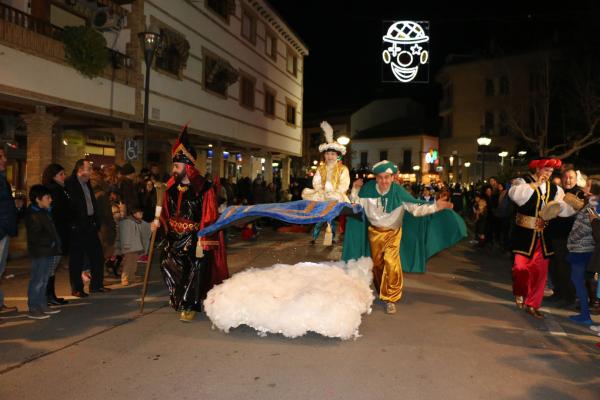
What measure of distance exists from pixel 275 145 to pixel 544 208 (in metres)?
22.5

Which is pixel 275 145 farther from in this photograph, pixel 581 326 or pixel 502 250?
pixel 581 326

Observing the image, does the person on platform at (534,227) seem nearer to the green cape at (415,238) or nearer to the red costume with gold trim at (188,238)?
the green cape at (415,238)

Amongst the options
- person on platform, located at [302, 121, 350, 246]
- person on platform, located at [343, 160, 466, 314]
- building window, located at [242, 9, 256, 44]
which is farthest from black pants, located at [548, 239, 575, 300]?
building window, located at [242, 9, 256, 44]

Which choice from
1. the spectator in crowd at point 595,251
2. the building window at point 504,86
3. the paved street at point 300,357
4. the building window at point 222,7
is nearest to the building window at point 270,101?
the building window at point 222,7

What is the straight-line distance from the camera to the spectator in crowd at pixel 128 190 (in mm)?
10031

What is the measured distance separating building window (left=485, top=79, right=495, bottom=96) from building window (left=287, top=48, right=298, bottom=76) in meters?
20.5

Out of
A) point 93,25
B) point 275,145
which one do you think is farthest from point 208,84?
point 275,145

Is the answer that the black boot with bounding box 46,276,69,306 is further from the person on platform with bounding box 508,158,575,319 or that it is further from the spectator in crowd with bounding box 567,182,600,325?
the spectator in crowd with bounding box 567,182,600,325

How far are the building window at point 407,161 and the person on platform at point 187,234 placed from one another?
→ 163 ft

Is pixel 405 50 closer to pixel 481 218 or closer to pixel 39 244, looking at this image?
pixel 481 218

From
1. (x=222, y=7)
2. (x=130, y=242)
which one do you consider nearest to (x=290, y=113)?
(x=222, y=7)

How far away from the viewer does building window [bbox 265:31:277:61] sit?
27.0 metres

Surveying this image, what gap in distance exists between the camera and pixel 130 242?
28.7ft

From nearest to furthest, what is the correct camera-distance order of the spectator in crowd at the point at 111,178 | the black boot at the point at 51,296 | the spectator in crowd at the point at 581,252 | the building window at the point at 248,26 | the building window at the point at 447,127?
1. the spectator in crowd at the point at 581,252
2. the black boot at the point at 51,296
3. the spectator in crowd at the point at 111,178
4. the building window at the point at 248,26
5. the building window at the point at 447,127
